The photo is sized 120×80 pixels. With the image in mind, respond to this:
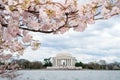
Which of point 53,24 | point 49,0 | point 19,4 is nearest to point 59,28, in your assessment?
point 53,24

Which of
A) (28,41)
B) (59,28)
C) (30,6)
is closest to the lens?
(30,6)

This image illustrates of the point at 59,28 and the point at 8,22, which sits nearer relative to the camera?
the point at 8,22

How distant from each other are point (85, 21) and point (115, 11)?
0.28 meters

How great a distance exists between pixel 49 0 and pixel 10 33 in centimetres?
43

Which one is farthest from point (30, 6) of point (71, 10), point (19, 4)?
point (71, 10)

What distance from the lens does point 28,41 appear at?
3.38m

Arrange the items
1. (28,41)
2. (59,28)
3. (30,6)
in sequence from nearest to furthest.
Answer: (30,6), (59,28), (28,41)

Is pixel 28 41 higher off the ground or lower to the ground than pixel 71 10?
lower

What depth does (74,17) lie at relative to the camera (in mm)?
3076

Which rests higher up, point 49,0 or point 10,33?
point 49,0

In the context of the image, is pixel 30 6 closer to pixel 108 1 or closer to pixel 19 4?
pixel 19 4

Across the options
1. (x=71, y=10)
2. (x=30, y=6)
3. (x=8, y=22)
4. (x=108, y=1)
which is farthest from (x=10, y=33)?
(x=108, y=1)

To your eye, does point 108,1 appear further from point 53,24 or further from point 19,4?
point 19,4

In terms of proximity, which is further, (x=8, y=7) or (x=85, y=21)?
(x=85, y=21)
